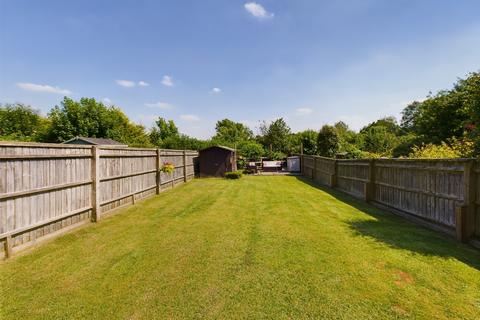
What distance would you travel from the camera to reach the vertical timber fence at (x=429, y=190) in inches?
188

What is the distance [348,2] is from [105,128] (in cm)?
3014

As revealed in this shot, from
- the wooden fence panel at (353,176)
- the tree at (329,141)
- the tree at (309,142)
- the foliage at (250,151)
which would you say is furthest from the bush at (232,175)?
the tree at (309,142)

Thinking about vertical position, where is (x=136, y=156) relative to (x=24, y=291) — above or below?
above

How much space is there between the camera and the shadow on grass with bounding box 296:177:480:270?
425cm

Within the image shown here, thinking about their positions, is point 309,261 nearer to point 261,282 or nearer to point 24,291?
point 261,282

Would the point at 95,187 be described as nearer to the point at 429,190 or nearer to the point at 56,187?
the point at 56,187

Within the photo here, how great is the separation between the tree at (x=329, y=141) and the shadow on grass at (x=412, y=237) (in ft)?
62.8

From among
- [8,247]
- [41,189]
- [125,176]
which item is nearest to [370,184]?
[125,176]

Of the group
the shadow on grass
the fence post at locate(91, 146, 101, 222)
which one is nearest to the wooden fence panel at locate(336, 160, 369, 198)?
the shadow on grass

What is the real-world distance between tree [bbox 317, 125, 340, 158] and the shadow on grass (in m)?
19.1

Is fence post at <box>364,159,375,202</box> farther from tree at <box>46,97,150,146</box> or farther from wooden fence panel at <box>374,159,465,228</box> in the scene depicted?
tree at <box>46,97,150,146</box>

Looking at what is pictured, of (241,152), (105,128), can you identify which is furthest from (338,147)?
(105,128)

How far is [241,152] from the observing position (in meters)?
29.2

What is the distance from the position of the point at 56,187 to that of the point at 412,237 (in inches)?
283
